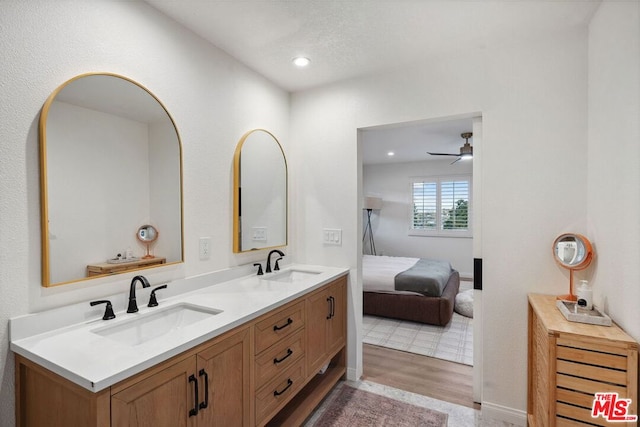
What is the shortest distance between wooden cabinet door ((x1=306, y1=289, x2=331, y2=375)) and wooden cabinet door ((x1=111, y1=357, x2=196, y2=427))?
2.97 feet

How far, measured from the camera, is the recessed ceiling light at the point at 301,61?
7.09 ft

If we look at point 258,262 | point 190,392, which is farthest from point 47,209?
point 258,262

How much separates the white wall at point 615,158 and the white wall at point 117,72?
81.4 inches

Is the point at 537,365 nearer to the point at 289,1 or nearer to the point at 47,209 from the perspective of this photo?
the point at 289,1

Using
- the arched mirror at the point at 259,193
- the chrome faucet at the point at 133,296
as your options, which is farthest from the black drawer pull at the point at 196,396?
the arched mirror at the point at 259,193

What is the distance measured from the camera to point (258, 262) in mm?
2404

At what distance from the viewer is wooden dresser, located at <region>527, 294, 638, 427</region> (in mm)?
1281

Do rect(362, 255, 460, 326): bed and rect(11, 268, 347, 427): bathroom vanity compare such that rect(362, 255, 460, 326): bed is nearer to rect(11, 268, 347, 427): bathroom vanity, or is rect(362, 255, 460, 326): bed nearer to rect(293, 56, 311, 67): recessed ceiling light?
rect(11, 268, 347, 427): bathroom vanity

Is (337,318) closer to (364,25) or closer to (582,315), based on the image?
(582,315)

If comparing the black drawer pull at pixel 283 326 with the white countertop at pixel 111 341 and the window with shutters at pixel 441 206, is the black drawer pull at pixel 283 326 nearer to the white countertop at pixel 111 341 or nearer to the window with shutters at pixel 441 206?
the white countertop at pixel 111 341

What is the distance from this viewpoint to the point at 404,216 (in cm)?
684

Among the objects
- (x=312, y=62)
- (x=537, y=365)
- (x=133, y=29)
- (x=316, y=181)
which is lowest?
(x=537, y=365)

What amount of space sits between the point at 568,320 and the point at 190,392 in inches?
68.0

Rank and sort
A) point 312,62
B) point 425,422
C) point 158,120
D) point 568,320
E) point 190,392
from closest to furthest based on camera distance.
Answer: point 190,392 < point 568,320 < point 158,120 < point 425,422 < point 312,62
